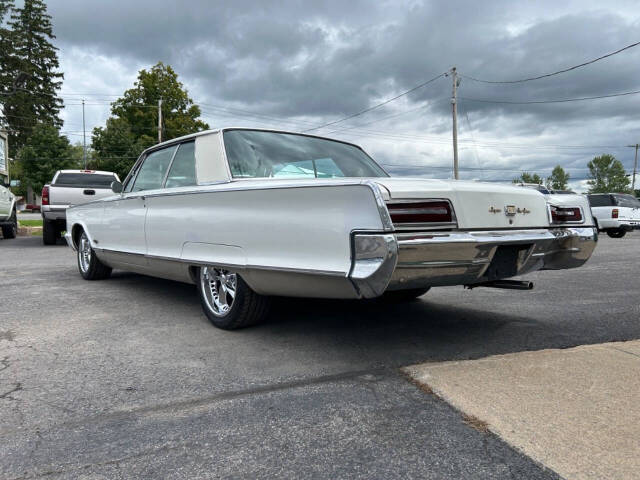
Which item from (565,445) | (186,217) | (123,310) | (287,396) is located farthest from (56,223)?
(565,445)

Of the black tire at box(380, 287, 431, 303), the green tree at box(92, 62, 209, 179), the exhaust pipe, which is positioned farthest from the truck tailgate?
the green tree at box(92, 62, 209, 179)

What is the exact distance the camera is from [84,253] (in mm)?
6621

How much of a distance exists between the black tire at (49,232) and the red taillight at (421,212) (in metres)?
11.1

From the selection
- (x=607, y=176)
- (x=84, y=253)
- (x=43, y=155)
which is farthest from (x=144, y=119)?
(x=607, y=176)

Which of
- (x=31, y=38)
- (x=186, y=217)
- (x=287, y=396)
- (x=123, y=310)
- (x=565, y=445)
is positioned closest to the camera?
(x=565, y=445)

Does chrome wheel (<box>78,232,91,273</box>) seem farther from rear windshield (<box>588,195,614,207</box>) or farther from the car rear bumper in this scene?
rear windshield (<box>588,195,614,207</box>)

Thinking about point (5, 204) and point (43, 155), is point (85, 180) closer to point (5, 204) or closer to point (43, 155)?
point (5, 204)

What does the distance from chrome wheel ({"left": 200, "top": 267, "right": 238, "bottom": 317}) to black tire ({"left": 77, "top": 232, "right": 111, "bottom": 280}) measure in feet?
9.20

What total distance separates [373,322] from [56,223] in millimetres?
10213

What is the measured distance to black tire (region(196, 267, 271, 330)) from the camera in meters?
3.66

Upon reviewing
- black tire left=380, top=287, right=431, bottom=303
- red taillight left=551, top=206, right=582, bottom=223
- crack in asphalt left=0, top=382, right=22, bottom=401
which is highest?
red taillight left=551, top=206, right=582, bottom=223

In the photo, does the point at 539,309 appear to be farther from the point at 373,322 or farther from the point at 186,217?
the point at 186,217

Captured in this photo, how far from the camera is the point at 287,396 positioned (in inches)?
103

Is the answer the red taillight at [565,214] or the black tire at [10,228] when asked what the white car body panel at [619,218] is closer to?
→ the red taillight at [565,214]
